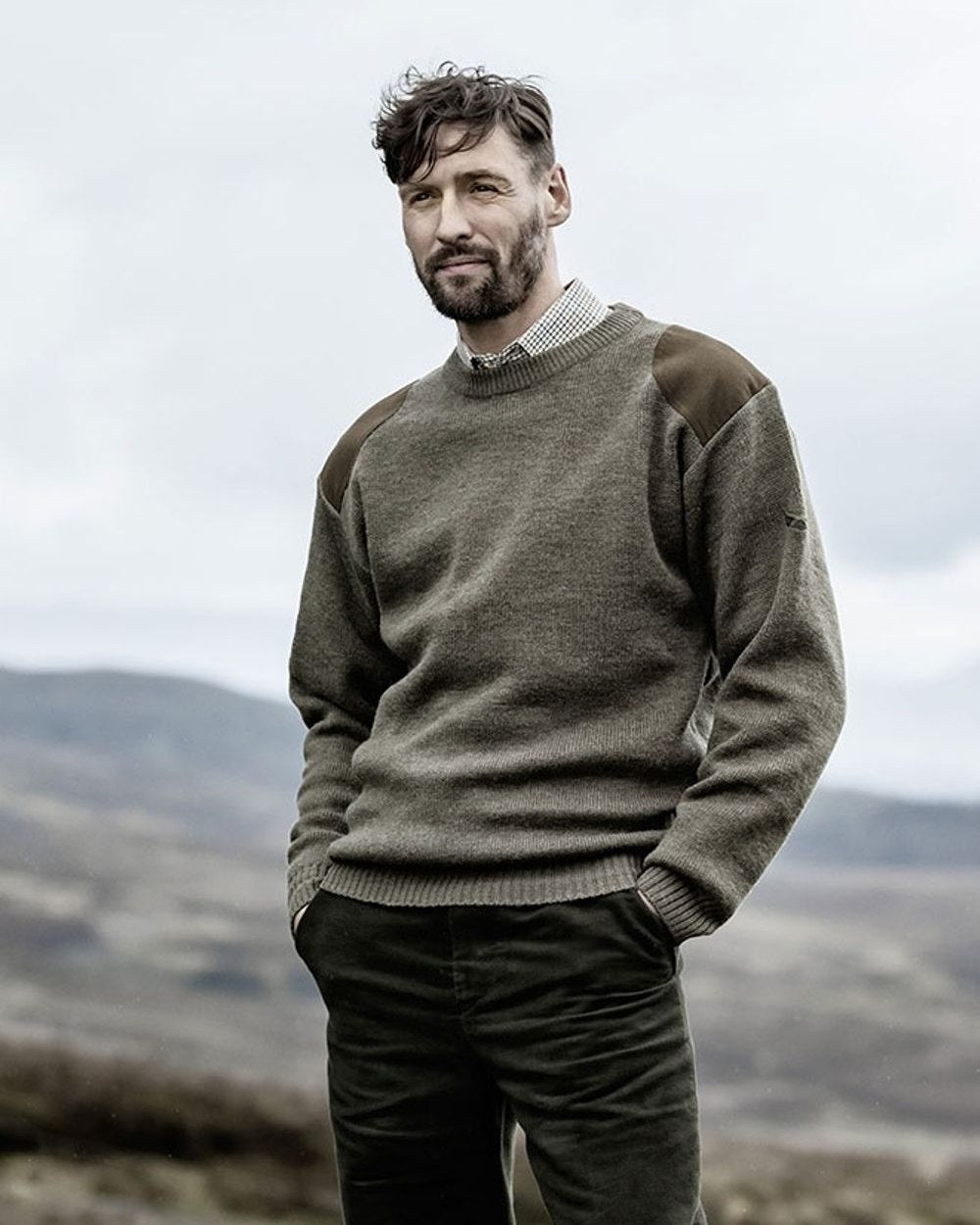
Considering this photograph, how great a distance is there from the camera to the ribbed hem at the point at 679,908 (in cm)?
150

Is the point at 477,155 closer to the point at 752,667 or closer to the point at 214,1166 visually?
the point at 752,667

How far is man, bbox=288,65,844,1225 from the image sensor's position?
1.52m

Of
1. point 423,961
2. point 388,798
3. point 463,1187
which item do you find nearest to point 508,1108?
point 463,1187

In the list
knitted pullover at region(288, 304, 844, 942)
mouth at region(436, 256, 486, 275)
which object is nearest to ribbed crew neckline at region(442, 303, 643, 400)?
knitted pullover at region(288, 304, 844, 942)

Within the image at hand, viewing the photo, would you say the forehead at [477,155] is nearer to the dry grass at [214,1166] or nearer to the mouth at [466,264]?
the mouth at [466,264]

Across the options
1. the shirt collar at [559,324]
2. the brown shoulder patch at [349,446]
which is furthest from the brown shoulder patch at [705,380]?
the brown shoulder patch at [349,446]

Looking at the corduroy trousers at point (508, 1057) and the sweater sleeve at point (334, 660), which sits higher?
the sweater sleeve at point (334, 660)

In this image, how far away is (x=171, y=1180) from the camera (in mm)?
4090

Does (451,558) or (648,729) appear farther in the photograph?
(451,558)

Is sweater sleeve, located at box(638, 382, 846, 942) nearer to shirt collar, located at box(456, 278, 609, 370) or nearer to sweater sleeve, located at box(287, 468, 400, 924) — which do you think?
shirt collar, located at box(456, 278, 609, 370)

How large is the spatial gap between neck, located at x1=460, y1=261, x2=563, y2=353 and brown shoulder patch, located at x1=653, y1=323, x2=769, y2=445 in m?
0.15

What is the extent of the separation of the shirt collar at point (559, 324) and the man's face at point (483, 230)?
36mm

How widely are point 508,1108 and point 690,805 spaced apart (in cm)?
43

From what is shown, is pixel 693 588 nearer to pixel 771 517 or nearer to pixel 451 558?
pixel 771 517
